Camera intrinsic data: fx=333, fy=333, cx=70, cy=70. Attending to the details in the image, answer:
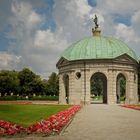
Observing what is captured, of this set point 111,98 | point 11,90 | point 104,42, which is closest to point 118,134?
point 111,98

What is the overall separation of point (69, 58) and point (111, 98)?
32.8ft

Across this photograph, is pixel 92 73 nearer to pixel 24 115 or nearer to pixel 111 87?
pixel 111 87

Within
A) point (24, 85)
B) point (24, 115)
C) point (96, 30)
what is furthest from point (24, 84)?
point (24, 115)

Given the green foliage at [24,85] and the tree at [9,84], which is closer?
the tree at [9,84]

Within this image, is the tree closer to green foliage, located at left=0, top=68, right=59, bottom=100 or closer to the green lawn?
green foliage, located at left=0, top=68, right=59, bottom=100

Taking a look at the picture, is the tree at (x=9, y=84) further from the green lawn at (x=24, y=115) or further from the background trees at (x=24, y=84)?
the green lawn at (x=24, y=115)

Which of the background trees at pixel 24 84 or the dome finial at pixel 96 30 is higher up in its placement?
the dome finial at pixel 96 30

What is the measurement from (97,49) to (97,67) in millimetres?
3278

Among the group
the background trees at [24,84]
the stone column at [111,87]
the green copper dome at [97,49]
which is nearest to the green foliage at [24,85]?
the background trees at [24,84]

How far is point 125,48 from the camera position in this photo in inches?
2304

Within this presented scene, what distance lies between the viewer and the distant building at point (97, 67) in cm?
5491

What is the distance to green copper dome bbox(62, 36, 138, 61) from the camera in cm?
5553

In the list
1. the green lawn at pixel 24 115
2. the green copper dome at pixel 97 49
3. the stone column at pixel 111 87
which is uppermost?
the green copper dome at pixel 97 49

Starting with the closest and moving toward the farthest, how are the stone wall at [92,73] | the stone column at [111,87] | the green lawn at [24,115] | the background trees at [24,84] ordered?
the green lawn at [24,115], the stone column at [111,87], the stone wall at [92,73], the background trees at [24,84]
